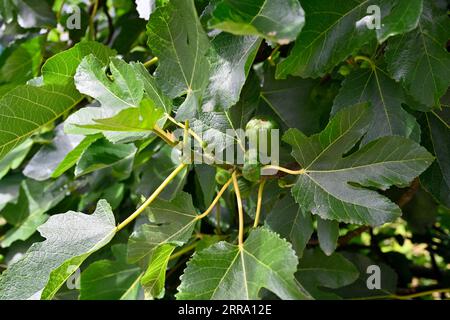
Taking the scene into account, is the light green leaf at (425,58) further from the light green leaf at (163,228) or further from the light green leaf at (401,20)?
the light green leaf at (163,228)

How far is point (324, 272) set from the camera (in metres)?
0.98

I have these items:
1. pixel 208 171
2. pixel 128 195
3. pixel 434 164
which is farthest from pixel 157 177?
pixel 434 164

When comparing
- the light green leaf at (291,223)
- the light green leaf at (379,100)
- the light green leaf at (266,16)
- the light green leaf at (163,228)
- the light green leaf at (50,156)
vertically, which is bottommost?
the light green leaf at (50,156)

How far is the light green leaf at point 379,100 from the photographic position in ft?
2.60

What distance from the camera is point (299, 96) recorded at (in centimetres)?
100

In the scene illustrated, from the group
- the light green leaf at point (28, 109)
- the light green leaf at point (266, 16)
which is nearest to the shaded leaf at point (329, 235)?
the light green leaf at point (266, 16)

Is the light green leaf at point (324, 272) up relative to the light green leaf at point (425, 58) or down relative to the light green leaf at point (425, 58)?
down

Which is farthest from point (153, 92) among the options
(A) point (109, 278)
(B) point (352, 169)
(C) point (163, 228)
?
(A) point (109, 278)

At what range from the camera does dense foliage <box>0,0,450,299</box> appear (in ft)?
2.22

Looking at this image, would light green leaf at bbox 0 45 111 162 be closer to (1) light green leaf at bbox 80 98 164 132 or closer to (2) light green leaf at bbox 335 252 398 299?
(1) light green leaf at bbox 80 98 164 132

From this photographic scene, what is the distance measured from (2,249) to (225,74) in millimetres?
1046

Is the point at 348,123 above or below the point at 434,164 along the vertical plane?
above

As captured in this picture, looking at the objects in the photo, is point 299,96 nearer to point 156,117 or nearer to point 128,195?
point 156,117

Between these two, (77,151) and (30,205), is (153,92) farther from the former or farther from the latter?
(30,205)
